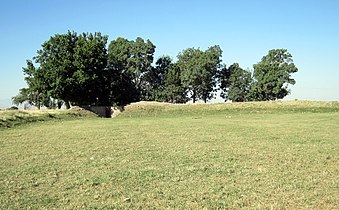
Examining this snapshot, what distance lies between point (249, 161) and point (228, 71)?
65889 mm

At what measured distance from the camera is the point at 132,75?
212 ft

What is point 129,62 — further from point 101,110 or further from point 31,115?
point 31,115

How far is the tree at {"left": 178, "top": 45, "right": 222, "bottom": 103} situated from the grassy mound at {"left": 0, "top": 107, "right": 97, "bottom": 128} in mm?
28040

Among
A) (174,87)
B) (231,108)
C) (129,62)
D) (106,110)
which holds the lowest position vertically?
(231,108)

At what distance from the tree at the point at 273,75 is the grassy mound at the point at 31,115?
37.4 metres

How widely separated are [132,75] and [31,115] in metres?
34.0

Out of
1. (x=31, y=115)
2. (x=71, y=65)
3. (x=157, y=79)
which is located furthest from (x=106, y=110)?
(x=157, y=79)

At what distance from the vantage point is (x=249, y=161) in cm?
980

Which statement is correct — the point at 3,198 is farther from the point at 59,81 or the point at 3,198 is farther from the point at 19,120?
the point at 59,81

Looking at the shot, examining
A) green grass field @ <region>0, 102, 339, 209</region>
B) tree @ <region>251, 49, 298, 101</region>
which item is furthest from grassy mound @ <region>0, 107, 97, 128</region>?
tree @ <region>251, 49, 298, 101</region>

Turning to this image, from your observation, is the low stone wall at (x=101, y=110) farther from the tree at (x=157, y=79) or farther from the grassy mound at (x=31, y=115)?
the tree at (x=157, y=79)

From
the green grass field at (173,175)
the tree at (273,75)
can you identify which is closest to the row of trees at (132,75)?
the tree at (273,75)

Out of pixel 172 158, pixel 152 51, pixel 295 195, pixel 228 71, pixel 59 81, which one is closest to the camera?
pixel 295 195

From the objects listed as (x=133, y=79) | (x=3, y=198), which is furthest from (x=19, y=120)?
(x=133, y=79)
